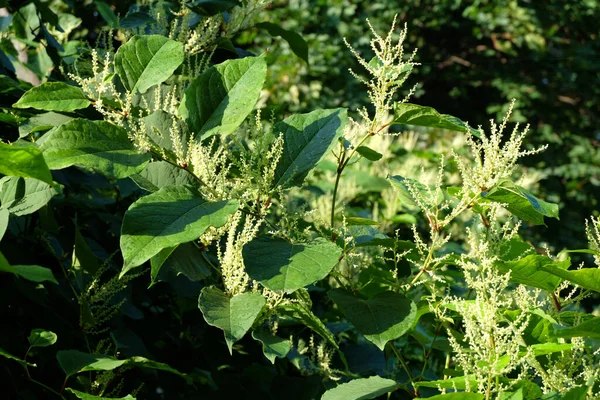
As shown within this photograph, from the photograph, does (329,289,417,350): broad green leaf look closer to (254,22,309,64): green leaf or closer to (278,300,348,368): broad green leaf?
(278,300,348,368): broad green leaf

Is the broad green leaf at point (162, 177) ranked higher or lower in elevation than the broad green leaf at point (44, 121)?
lower

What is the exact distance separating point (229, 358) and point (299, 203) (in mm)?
764

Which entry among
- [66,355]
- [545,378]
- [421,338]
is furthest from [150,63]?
[545,378]

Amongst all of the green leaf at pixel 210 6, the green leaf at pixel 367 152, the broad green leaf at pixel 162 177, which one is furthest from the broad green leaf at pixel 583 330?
the green leaf at pixel 210 6

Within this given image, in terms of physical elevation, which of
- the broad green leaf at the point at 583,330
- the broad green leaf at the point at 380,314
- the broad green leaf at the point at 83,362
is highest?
the broad green leaf at the point at 583,330

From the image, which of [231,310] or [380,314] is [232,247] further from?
[380,314]

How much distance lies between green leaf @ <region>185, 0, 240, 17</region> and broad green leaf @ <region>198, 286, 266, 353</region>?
1.94ft

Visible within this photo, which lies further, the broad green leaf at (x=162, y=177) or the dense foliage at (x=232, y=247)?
the broad green leaf at (x=162, y=177)

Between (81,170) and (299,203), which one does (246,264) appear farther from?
(299,203)

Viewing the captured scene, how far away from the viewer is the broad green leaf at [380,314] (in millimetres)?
897

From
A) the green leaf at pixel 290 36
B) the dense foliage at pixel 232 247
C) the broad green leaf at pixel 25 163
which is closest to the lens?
the broad green leaf at pixel 25 163

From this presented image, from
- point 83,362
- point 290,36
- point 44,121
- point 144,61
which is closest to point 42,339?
point 83,362

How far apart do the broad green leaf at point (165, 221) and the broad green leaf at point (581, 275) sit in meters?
0.39

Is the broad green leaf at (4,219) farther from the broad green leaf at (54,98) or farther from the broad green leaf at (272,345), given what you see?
the broad green leaf at (272,345)
